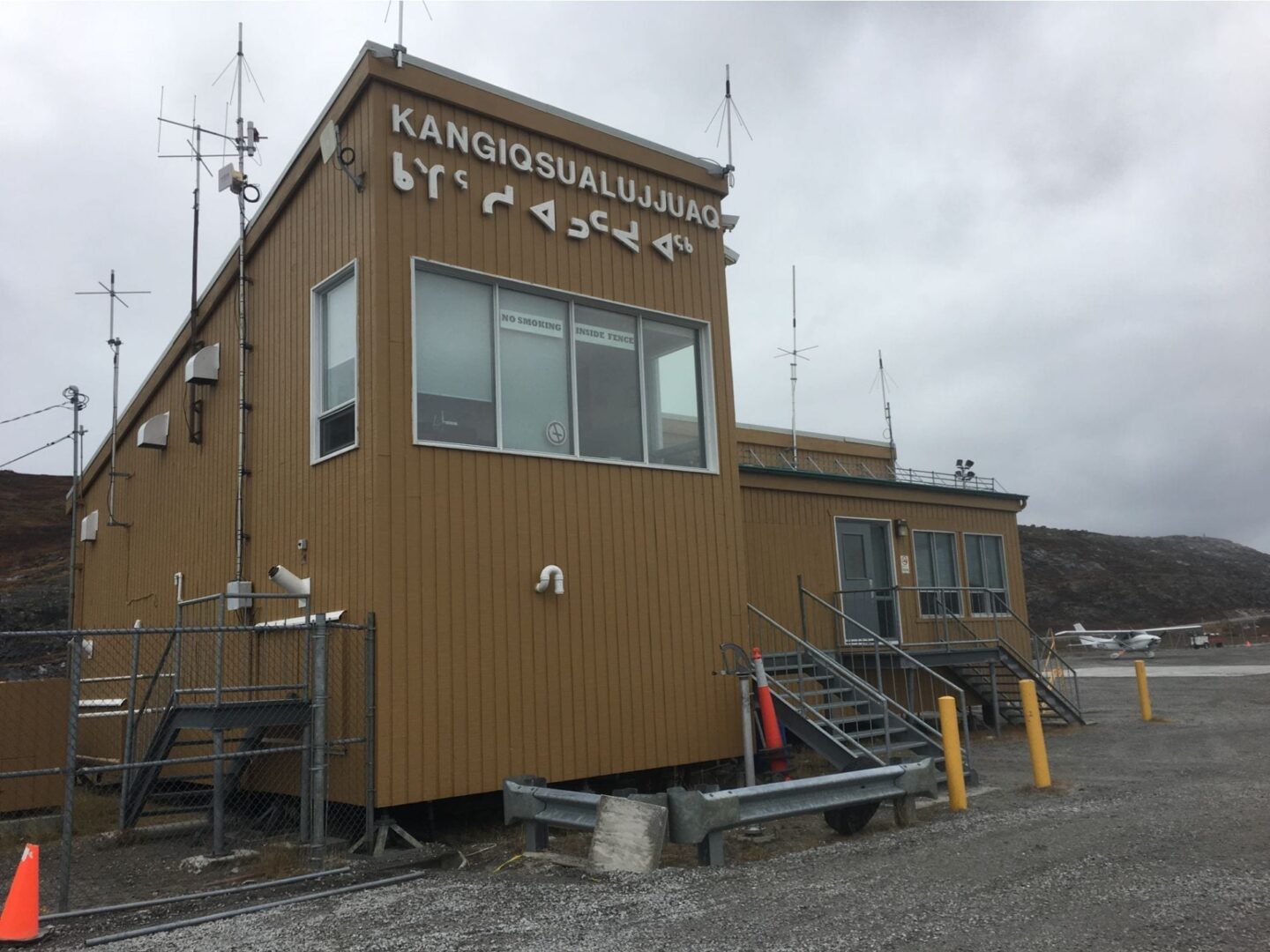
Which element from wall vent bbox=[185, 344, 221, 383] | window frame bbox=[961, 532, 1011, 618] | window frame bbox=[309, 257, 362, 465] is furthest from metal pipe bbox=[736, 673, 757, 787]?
window frame bbox=[961, 532, 1011, 618]

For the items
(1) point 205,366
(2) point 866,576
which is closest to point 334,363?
(1) point 205,366

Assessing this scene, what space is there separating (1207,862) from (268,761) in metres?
7.97

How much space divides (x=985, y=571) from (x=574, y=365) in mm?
10968

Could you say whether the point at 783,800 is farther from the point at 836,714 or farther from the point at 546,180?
the point at 546,180

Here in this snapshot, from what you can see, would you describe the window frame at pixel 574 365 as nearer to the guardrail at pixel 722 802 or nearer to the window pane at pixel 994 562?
the guardrail at pixel 722 802

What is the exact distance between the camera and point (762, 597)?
46.5 ft

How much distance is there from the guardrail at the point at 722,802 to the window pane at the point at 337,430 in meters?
3.44

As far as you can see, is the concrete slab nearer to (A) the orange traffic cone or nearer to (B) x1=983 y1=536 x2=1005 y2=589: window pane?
(A) the orange traffic cone

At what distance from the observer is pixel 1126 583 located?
267 ft

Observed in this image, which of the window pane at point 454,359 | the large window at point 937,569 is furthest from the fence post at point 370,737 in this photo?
the large window at point 937,569

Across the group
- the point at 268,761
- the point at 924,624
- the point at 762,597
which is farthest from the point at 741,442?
the point at 268,761

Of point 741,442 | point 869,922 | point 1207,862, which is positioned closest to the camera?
point 869,922

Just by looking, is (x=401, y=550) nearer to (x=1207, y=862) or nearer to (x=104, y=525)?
(x=1207, y=862)

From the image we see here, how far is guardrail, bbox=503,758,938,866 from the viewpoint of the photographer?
23.2 feet
